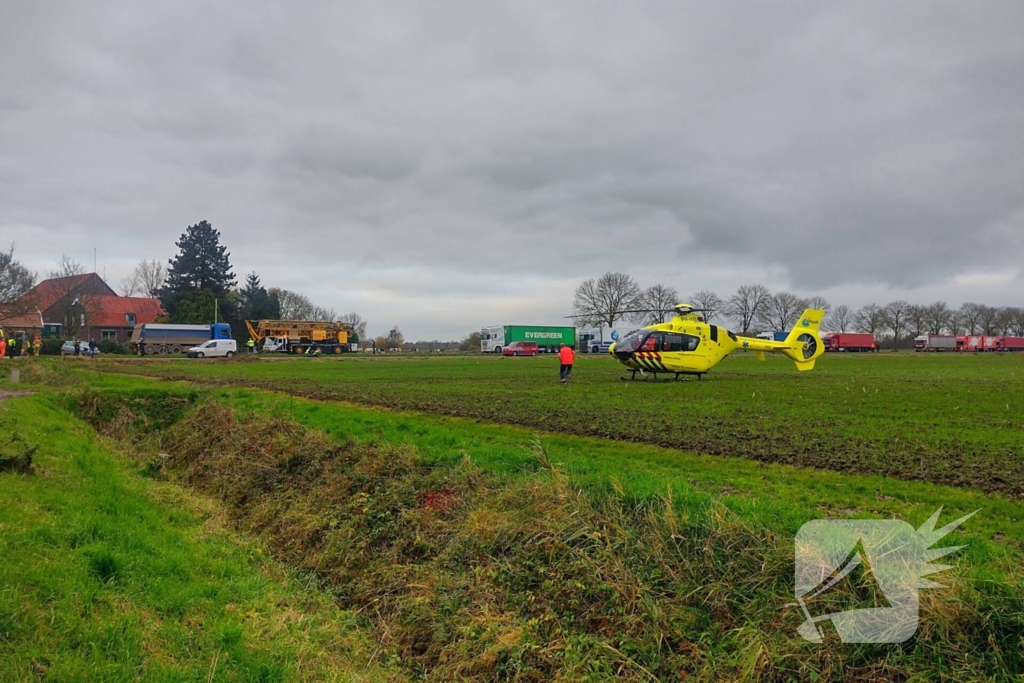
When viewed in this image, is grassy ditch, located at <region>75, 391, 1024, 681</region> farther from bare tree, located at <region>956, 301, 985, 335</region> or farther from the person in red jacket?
bare tree, located at <region>956, 301, 985, 335</region>

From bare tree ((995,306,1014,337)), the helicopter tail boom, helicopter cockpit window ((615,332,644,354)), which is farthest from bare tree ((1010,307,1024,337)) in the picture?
helicopter cockpit window ((615,332,644,354))

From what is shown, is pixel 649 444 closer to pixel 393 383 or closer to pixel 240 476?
pixel 240 476

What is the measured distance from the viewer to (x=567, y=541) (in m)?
6.46

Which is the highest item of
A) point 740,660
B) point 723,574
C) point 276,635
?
point 723,574

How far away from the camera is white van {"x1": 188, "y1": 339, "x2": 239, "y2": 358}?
57.6 m

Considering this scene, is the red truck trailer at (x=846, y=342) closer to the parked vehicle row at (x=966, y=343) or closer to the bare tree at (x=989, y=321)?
the parked vehicle row at (x=966, y=343)

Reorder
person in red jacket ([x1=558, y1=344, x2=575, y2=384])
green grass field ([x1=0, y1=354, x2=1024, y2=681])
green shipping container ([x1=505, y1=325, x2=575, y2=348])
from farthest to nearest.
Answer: green shipping container ([x1=505, y1=325, x2=575, y2=348]) < person in red jacket ([x1=558, y1=344, x2=575, y2=384]) < green grass field ([x1=0, y1=354, x2=1024, y2=681])

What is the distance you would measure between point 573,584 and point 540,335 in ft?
281

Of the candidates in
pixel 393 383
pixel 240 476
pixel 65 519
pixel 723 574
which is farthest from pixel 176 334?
pixel 723 574

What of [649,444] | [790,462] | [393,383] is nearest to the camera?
[790,462]

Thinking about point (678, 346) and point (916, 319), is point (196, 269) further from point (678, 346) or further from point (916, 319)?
point (916, 319)

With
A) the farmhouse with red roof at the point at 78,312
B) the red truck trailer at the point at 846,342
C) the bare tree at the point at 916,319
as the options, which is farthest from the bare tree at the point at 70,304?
the bare tree at the point at 916,319

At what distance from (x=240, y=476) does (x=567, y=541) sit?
833cm

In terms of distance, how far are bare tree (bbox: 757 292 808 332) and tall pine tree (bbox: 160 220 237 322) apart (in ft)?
332
